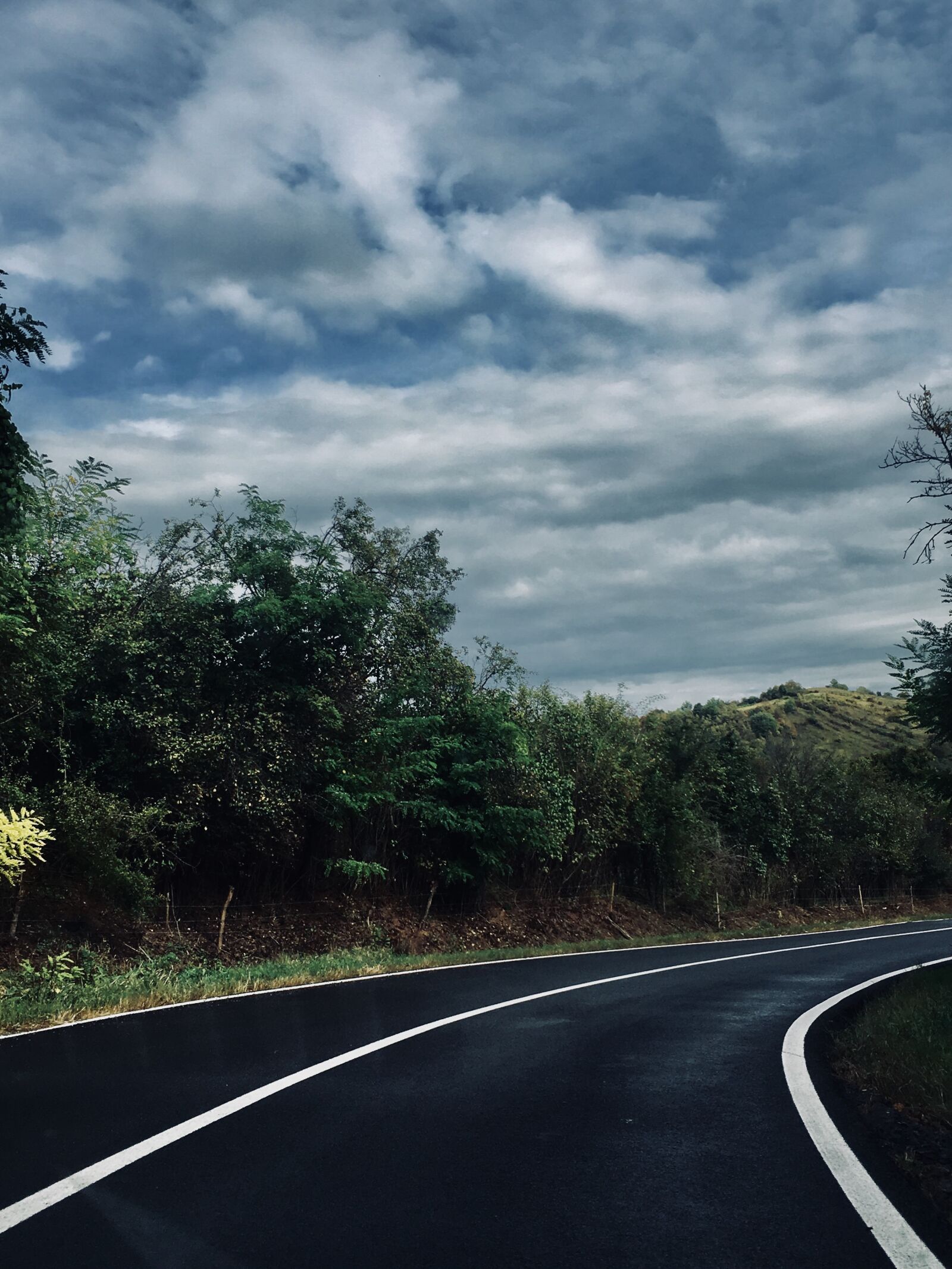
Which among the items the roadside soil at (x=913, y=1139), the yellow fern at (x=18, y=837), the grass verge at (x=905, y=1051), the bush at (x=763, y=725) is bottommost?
the grass verge at (x=905, y=1051)

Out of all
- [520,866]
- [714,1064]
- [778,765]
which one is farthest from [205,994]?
[778,765]

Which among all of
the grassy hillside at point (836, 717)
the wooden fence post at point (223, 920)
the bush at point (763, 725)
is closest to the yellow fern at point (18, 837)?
the wooden fence post at point (223, 920)

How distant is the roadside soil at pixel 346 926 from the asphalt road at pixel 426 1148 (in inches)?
236

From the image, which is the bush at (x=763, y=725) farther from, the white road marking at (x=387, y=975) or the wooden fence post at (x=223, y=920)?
the wooden fence post at (x=223, y=920)

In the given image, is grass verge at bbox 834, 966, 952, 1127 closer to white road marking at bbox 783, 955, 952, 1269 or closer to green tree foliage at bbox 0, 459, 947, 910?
white road marking at bbox 783, 955, 952, 1269

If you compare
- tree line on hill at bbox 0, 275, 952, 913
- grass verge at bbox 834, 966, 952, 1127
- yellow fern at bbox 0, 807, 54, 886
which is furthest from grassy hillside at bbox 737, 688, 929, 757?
yellow fern at bbox 0, 807, 54, 886

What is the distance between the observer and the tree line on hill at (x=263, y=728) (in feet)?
48.7

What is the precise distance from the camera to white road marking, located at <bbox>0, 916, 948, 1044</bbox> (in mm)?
9875

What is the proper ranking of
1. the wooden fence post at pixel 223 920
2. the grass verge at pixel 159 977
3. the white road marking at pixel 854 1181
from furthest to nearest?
the wooden fence post at pixel 223 920
the grass verge at pixel 159 977
the white road marking at pixel 854 1181

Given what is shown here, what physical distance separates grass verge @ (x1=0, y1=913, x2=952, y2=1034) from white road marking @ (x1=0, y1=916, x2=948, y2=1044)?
0.09 m

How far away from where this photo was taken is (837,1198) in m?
4.63

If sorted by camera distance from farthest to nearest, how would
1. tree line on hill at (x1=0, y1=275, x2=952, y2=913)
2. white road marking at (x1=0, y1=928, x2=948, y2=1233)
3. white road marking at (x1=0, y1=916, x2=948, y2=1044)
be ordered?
tree line on hill at (x1=0, y1=275, x2=952, y2=913), white road marking at (x1=0, y1=916, x2=948, y2=1044), white road marking at (x1=0, y1=928, x2=948, y2=1233)

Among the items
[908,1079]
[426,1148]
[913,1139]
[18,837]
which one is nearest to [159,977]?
[18,837]

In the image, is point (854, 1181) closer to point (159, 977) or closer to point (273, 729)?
point (159, 977)
